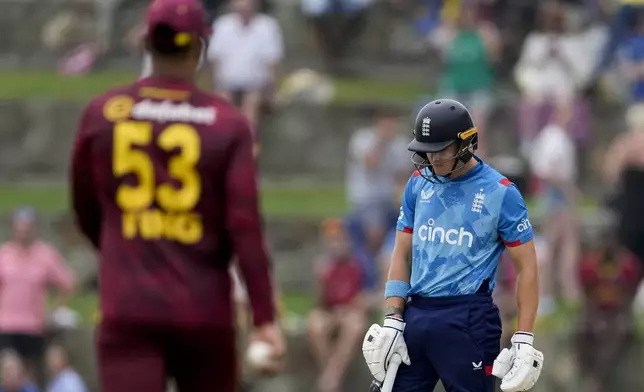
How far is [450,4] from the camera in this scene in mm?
20719

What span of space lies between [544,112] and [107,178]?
1125cm

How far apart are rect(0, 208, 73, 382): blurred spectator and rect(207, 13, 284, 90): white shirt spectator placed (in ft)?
9.75

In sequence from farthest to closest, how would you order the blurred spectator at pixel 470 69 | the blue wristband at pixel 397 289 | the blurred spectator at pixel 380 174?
the blurred spectator at pixel 470 69, the blurred spectator at pixel 380 174, the blue wristband at pixel 397 289

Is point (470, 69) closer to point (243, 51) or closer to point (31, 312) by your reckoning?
point (243, 51)

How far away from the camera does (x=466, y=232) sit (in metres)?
7.62

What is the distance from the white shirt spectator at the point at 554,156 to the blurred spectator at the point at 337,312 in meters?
2.16

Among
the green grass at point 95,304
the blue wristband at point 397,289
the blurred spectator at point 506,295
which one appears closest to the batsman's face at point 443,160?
the blue wristband at point 397,289

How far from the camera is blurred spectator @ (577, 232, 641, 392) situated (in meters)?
15.3

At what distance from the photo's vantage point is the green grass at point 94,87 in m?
20.6

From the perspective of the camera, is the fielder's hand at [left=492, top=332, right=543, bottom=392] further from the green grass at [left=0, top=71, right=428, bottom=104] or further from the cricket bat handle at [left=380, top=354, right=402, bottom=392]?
the green grass at [left=0, top=71, right=428, bottom=104]

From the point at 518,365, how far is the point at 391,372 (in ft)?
2.01

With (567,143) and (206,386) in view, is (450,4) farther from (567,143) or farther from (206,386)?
(206,386)

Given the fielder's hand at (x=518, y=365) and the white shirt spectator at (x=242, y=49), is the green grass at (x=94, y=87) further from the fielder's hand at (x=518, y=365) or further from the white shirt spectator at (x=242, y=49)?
the fielder's hand at (x=518, y=365)

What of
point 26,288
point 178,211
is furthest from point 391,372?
point 26,288
